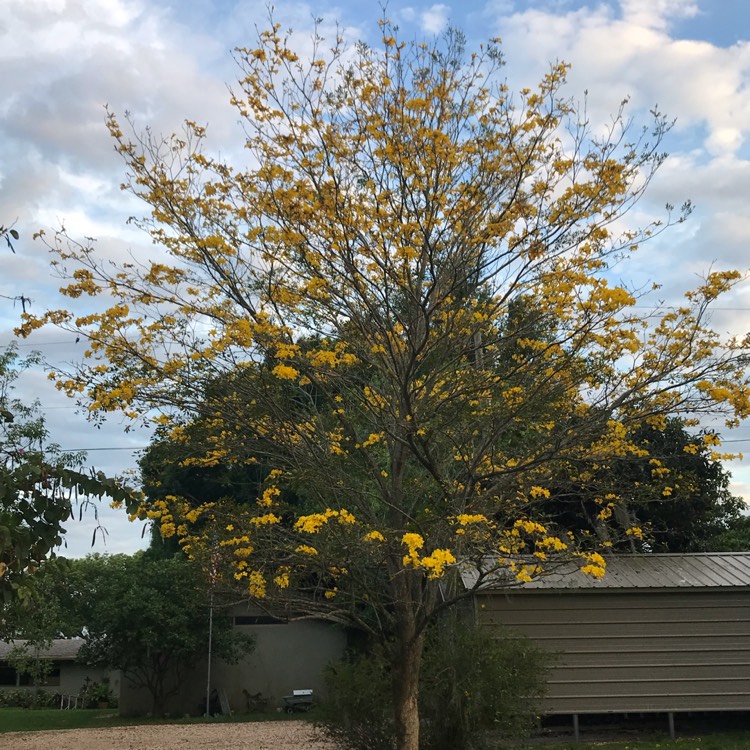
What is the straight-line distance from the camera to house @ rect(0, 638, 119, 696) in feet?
92.5

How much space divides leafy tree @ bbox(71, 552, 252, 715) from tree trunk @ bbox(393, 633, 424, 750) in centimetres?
1137

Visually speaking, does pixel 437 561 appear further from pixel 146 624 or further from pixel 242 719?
pixel 242 719

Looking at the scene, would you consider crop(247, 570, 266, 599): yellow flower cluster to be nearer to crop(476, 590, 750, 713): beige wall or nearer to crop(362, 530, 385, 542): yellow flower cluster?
crop(362, 530, 385, 542): yellow flower cluster

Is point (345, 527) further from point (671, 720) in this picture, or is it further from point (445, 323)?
point (671, 720)

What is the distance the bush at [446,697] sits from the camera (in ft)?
28.1

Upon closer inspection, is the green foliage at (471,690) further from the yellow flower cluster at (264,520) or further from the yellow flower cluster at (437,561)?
the yellow flower cluster at (437,561)

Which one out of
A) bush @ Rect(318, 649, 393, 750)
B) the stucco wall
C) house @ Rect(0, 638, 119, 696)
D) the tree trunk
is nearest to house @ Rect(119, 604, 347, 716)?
the stucco wall

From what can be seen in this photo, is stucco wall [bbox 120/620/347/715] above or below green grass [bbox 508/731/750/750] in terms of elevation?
above

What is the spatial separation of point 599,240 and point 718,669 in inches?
290

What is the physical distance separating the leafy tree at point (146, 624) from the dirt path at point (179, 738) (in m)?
1.82

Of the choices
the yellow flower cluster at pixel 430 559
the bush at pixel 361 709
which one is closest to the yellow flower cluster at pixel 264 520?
the yellow flower cluster at pixel 430 559

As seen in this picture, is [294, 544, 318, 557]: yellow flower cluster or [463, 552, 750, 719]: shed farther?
[463, 552, 750, 719]: shed

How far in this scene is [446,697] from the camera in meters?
8.72

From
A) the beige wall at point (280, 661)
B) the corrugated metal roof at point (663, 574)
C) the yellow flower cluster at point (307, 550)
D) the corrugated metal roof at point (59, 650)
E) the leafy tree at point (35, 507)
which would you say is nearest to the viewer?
the leafy tree at point (35, 507)
